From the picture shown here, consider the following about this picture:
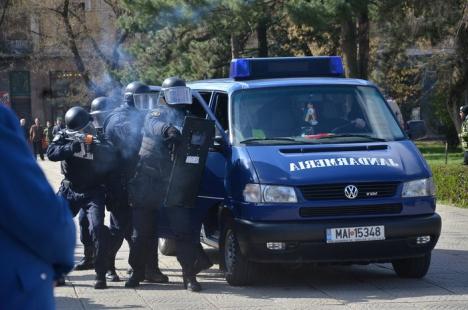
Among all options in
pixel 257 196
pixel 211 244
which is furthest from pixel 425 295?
pixel 211 244

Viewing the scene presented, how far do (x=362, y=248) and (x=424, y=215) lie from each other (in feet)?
2.40

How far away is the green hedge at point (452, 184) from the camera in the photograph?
16.4m

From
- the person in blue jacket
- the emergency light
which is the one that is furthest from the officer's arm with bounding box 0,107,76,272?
the emergency light

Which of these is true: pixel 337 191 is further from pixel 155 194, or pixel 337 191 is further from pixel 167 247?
pixel 167 247

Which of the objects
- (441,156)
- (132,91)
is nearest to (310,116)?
(132,91)

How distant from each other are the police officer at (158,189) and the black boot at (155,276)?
34cm

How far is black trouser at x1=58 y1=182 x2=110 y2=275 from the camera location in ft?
29.4

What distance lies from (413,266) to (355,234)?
98 cm

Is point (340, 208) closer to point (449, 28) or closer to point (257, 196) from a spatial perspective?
point (257, 196)

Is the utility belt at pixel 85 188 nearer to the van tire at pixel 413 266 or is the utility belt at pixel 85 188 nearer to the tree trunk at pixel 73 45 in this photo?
the van tire at pixel 413 266

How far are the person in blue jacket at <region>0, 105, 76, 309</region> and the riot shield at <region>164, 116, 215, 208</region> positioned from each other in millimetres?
5740

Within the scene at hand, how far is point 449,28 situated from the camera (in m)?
29.9

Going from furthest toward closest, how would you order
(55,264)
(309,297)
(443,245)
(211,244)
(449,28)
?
(449,28), (443,245), (211,244), (309,297), (55,264)

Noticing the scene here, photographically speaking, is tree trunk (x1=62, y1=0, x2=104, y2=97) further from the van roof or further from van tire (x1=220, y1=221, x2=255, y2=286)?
van tire (x1=220, y1=221, x2=255, y2=286)
